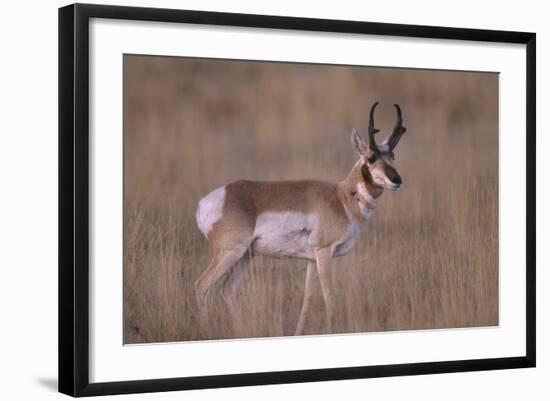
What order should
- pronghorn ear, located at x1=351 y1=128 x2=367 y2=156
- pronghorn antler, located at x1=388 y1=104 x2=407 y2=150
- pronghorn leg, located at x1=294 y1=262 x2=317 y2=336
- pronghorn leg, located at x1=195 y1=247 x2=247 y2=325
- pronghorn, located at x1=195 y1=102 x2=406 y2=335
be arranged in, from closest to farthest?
1. pronghorn leg, located at x1=195 y1=247 x2=247 y2=325
2. pronghorn, located at x1=195 y1=102 x2=406 y2=335
3. pronghorn leg, located at x1=294 y1=262 x2=317 y2=336
4. pronghorn ear, located at x1=351 y1=128 x2=367 y2=156
5. pronghorn antler, located at x1=388 y1=104 x2=407 y2=150

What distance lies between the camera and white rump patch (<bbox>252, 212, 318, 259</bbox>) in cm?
938

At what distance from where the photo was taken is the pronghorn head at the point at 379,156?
959 centimetres

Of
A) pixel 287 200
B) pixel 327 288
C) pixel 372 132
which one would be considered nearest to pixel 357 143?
pixel 372 132

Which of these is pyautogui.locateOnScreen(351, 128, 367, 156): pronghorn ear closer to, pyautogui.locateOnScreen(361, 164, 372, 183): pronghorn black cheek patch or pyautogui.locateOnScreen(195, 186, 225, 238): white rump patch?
pyautogui.locateOnScreen(361, 164, 372, 183): pronghorn black cheek patch

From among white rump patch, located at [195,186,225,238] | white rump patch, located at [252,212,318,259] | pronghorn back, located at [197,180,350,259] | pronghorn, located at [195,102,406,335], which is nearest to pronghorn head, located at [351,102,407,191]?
pronghorn, located at [195,102,406,335]

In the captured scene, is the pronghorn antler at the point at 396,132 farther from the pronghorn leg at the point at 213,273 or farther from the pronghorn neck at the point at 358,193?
the pronghorn leg at the point at 213,273

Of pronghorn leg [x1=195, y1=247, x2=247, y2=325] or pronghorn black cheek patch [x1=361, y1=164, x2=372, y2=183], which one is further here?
pronghorn black cheek patch [x1=361, y1=164, x2=372, y2=183]

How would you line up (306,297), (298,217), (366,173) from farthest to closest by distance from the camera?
(366,173)
(298,217)
(306,297)

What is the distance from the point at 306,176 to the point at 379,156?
0.58m

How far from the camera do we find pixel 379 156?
9.66m

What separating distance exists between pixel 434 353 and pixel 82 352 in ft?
8.54

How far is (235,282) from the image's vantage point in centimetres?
921

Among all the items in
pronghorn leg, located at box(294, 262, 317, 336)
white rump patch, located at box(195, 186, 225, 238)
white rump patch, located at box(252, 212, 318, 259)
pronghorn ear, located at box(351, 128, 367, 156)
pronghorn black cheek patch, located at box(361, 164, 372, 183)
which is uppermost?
pronghorn ear, located at box(351, 128, 367, 156)

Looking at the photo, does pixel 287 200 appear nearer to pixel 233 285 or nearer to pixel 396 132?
pixel 233 285
